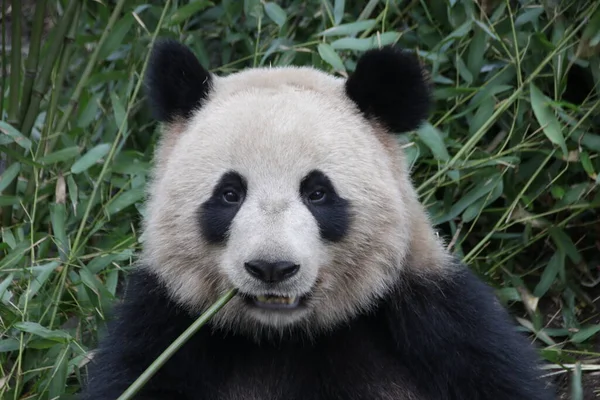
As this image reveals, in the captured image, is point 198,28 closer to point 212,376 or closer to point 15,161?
point 15,161

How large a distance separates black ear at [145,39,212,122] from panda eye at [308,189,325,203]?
0.60m

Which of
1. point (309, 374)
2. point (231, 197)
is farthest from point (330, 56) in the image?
point (309, 374)

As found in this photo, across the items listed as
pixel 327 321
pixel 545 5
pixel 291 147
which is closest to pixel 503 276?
pixel 545 5

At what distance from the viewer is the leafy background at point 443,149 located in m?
5.02

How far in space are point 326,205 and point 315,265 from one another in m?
0.23

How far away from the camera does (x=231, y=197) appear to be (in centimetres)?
354

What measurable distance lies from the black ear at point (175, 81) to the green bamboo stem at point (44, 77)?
1730 millimetres

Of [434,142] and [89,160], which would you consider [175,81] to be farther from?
[434,142]

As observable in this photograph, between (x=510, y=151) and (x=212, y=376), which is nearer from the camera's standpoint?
(x=212, y=376)

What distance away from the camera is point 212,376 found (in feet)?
12.3

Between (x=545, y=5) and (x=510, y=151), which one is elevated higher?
(x=545, y=5)

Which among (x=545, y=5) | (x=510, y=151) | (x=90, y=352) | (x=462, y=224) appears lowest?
(x=90, y=352)

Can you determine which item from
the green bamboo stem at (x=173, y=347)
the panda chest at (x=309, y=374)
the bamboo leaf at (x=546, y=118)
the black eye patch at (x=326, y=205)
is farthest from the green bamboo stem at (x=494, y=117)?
the green bamboo stem at (x=173, y=347)

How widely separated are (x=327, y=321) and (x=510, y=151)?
192cm
